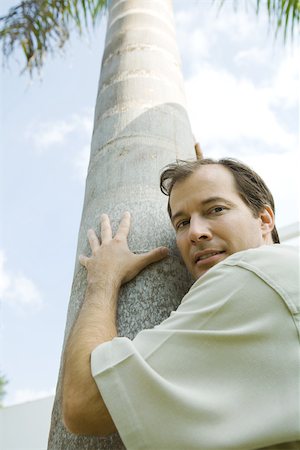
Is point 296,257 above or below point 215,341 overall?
above

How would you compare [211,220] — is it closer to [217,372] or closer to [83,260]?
[83,260]

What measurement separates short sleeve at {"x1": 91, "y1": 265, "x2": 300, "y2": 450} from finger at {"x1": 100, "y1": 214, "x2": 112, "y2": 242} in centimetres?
61

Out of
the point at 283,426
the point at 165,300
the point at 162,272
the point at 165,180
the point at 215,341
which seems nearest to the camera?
the point at 283,426

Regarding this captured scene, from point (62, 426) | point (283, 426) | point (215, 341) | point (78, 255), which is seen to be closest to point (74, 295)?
point (78, 255)

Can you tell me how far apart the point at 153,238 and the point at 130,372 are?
761mm

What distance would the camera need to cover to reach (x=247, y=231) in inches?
76.0

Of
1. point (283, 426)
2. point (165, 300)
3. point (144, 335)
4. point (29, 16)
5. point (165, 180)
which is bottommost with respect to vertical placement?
point (283, 426)

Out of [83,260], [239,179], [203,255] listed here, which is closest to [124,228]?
[83,260]

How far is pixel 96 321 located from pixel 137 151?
91 centimetres

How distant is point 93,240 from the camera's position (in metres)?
1.91

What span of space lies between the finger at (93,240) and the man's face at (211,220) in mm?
305

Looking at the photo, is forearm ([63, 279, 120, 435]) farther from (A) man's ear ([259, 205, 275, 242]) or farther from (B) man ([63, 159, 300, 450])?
(A) man's ear ([259, 205, 275, 242])

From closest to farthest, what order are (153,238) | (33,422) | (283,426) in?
(283,426), (153,238), (33,422)

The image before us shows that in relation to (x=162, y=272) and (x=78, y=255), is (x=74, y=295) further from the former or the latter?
(x=162, y=272)
